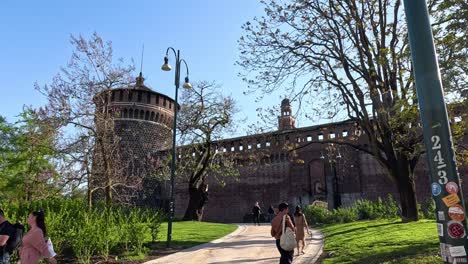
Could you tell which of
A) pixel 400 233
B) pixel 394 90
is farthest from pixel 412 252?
pixel 394 90

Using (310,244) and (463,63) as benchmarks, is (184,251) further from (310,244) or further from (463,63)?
(463,63)

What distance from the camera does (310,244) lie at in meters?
12.4

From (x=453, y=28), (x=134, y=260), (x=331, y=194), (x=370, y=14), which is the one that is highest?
(x=370, y=14)

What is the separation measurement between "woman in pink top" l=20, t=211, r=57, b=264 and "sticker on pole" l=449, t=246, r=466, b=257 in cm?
499

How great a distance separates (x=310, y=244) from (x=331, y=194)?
21.1 meters

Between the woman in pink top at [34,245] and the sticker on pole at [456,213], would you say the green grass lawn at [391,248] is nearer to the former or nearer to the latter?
the sticker on pole at [456,213]

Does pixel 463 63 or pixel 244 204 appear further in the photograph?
pixel 244 204

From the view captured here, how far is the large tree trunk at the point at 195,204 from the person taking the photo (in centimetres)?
2680

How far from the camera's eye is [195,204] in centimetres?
2716

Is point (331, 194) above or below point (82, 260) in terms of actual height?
above

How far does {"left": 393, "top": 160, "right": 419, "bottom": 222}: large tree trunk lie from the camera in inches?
620

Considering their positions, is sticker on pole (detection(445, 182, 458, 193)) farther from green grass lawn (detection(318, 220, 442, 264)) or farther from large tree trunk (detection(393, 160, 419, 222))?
large tree trunk (detection(393, 160, 419, 222))

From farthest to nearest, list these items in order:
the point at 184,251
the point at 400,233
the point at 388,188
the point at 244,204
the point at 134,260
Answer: the point at 244,204 < the point at 388,188 < the point at 400,233 < the point at 184,251 < the point at 134,260

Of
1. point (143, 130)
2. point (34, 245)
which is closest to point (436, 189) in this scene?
point (34, 245)
